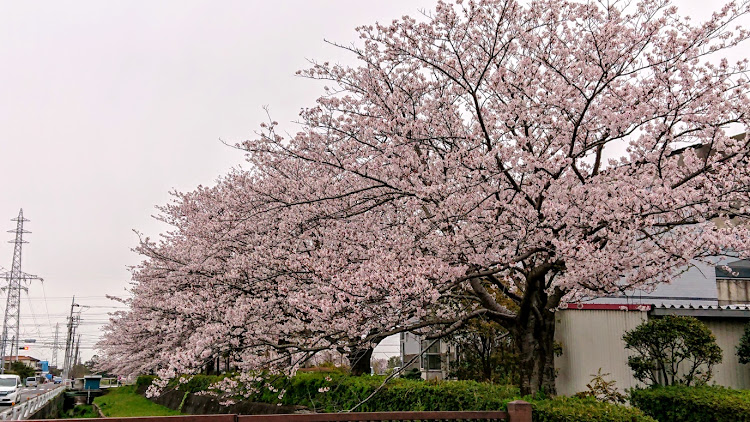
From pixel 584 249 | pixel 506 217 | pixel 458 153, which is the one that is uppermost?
pixel 458 153

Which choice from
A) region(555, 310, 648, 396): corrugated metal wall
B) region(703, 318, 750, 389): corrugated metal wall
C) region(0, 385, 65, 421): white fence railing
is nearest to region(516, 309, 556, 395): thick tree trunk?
region(555, 310, 648, 396): corrugated metal wall

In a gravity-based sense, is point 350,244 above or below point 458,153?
below

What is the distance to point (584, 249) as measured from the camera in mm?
7258

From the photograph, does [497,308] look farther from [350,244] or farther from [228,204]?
[228,204]

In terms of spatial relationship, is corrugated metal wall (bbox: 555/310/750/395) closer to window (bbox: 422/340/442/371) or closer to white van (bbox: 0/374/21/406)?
window (bbox: 422/340/442/371)

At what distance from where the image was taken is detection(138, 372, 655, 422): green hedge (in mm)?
6707

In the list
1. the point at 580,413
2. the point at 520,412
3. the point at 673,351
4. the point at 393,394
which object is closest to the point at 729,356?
the point at 673,351

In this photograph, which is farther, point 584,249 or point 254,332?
point 254,332

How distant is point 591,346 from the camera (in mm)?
12461

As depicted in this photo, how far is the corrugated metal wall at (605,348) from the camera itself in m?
11.8

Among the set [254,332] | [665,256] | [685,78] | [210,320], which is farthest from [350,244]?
[685,78]

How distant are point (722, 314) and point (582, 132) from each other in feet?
18.8

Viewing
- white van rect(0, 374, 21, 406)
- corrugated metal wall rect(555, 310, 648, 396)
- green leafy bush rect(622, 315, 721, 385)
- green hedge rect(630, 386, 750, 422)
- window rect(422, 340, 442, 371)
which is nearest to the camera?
green hedge rect(630, 386, 750, 422)

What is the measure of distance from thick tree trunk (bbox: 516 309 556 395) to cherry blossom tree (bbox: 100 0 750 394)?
0.07 feet
